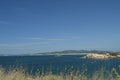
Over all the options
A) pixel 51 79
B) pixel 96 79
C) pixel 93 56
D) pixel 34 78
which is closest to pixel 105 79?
pixel 96 79

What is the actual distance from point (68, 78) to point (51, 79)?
0.70 metres

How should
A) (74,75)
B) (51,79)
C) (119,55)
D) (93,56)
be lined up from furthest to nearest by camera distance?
1. (119,55)
2. (93,56)
3. (74,75)
4. (51,79)

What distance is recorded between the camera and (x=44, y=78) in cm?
1012

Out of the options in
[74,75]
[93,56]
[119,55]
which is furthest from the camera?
[119,55]

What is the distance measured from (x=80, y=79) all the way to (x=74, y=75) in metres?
0.37

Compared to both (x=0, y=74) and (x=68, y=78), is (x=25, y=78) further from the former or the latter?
(x=68, y=78)

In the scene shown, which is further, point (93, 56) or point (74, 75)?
point (93, 56)

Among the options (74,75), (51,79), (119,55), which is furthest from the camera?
(119,55)

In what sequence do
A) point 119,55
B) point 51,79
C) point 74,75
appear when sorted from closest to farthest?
point 51,79 → point 74,75 → point 119,55

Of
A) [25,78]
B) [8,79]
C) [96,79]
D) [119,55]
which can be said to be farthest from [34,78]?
[119,55]

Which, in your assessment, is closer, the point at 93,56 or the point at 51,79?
the point at 51,79

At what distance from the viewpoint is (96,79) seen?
33.9 feet

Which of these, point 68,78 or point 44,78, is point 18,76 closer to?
point 44,78

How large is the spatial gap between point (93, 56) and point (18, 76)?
137859mm
